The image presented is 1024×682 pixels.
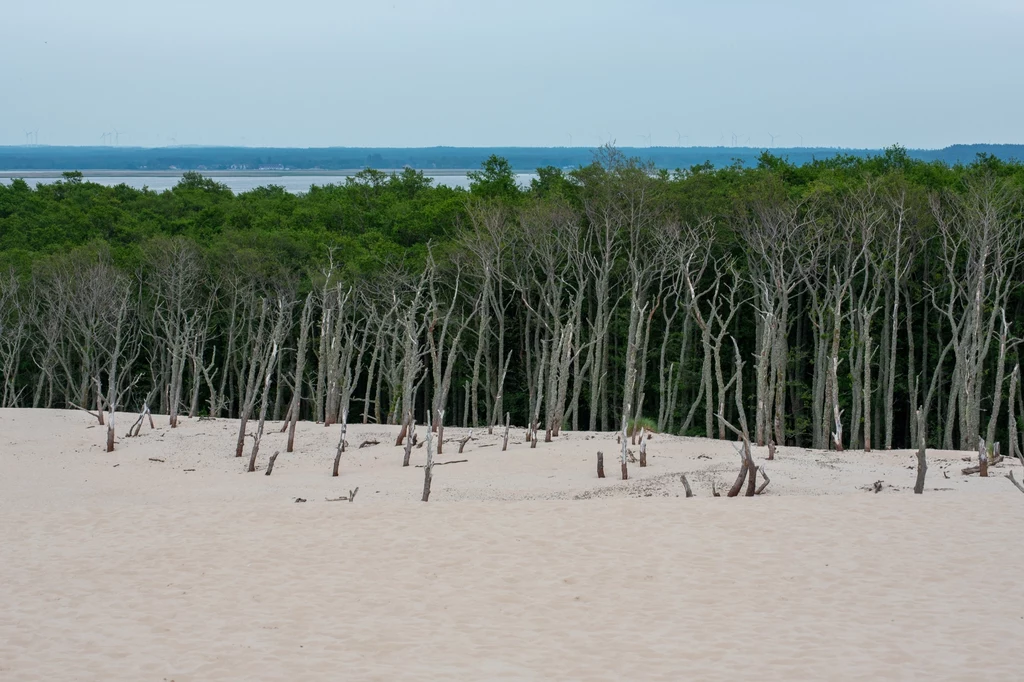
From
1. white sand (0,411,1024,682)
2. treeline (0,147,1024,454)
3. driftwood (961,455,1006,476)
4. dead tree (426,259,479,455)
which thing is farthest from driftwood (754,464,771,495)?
dead tree (426,259,479,455)

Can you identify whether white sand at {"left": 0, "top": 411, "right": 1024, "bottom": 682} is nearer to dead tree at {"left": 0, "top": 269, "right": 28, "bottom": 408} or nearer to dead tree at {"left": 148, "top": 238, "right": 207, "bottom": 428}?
dead tree at {"left": 148, "top": 238, "right": 207, "bottom": 428}

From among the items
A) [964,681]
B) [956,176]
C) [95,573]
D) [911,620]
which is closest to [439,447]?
[95,573]

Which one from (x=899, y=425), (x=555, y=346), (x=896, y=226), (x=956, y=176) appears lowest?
(x=899, y=425)

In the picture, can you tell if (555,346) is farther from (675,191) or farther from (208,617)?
(208,617)

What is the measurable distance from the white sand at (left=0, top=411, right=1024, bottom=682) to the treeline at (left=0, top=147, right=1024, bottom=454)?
13.4m

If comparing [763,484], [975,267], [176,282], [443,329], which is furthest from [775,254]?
[176,282]

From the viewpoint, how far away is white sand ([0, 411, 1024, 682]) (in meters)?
10.7

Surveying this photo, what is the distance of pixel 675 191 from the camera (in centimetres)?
4134

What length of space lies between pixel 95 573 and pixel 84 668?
368 centimetres

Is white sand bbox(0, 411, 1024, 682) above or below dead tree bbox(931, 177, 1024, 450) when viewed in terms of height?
below

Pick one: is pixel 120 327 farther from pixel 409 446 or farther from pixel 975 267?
pixel 975 267

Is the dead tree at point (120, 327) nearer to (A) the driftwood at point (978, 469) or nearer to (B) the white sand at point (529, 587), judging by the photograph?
(B) the white sand at point (529, 587)

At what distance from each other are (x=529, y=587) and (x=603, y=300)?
26409 mm

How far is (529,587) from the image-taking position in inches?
525
